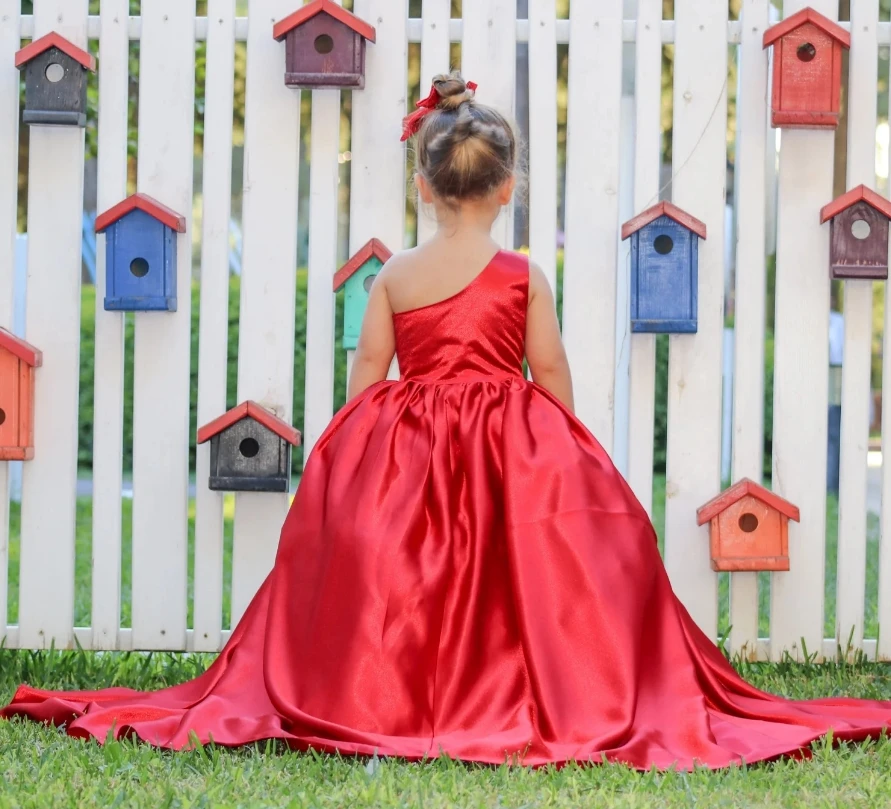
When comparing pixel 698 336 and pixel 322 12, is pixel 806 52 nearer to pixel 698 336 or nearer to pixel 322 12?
pixel 698 336

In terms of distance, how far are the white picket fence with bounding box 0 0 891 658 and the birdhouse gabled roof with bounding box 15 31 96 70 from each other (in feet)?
0.37

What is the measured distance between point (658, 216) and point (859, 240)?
0.67 m

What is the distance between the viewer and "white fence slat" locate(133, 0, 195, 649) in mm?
4055

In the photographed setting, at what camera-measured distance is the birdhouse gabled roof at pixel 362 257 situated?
3.92 metres

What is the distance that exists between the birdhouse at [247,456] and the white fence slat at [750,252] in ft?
4.80

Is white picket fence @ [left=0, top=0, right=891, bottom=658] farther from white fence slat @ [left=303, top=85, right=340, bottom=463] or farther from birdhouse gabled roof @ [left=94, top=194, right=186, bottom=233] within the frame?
birdhouse gabled roof @ [left=94, top=194, right=186, bottom=233]

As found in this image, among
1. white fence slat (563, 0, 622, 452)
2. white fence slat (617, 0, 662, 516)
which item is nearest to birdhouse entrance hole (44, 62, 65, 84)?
white fence slat (563, 0, 622, 452)

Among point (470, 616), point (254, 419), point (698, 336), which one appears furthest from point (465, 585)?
point (698, 336)

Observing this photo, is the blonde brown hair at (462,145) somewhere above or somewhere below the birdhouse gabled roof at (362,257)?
above

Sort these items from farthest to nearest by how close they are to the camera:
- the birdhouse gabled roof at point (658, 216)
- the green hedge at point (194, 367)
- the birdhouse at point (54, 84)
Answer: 1. the green hedge at point (194, 367)
2. the birdhouse at point (54, 84)
3. the birdhouse gabled roof at point (658, 216)

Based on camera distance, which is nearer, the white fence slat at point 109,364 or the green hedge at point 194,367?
the white fence slat at point 109,364

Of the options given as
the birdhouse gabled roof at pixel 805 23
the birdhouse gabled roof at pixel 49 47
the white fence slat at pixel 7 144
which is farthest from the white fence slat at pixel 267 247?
the birdhouse gabled roof at pixel 805 23

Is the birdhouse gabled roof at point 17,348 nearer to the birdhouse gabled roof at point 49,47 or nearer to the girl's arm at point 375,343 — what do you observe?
the birdhouse gabled roof at point 49,47

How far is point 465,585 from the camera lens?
3.07 metres
